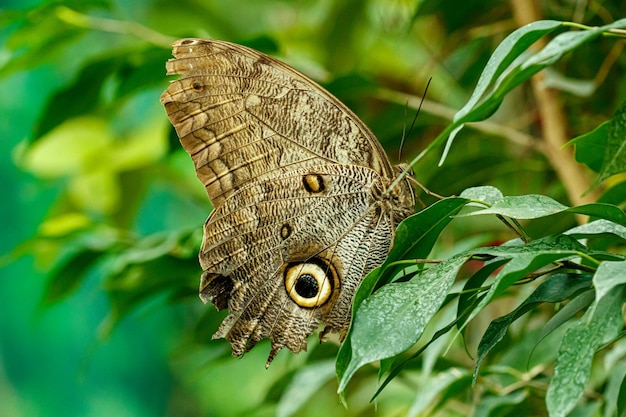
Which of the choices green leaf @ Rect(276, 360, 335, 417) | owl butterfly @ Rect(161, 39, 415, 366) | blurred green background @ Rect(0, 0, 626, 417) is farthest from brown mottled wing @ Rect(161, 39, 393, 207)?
green leaf @ Rect(276, 360, 335, 417)

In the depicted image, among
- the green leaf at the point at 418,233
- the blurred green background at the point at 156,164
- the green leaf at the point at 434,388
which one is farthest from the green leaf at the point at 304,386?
the green leaf at the point at 418,233

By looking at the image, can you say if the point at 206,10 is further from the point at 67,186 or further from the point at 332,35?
the point at 67,186

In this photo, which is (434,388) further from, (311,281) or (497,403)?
(311,281)

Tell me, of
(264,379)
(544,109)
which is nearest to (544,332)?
(544,109)

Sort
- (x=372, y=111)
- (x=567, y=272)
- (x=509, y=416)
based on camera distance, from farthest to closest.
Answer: (x=372, y=111) < (x=509, y=416) < (x=567, y=272)

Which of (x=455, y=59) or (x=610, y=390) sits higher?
(x=455, y=59)

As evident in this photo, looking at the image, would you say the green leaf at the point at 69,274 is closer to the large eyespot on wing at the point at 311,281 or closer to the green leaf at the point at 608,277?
the large eyespot on wing at the point at 311,281
